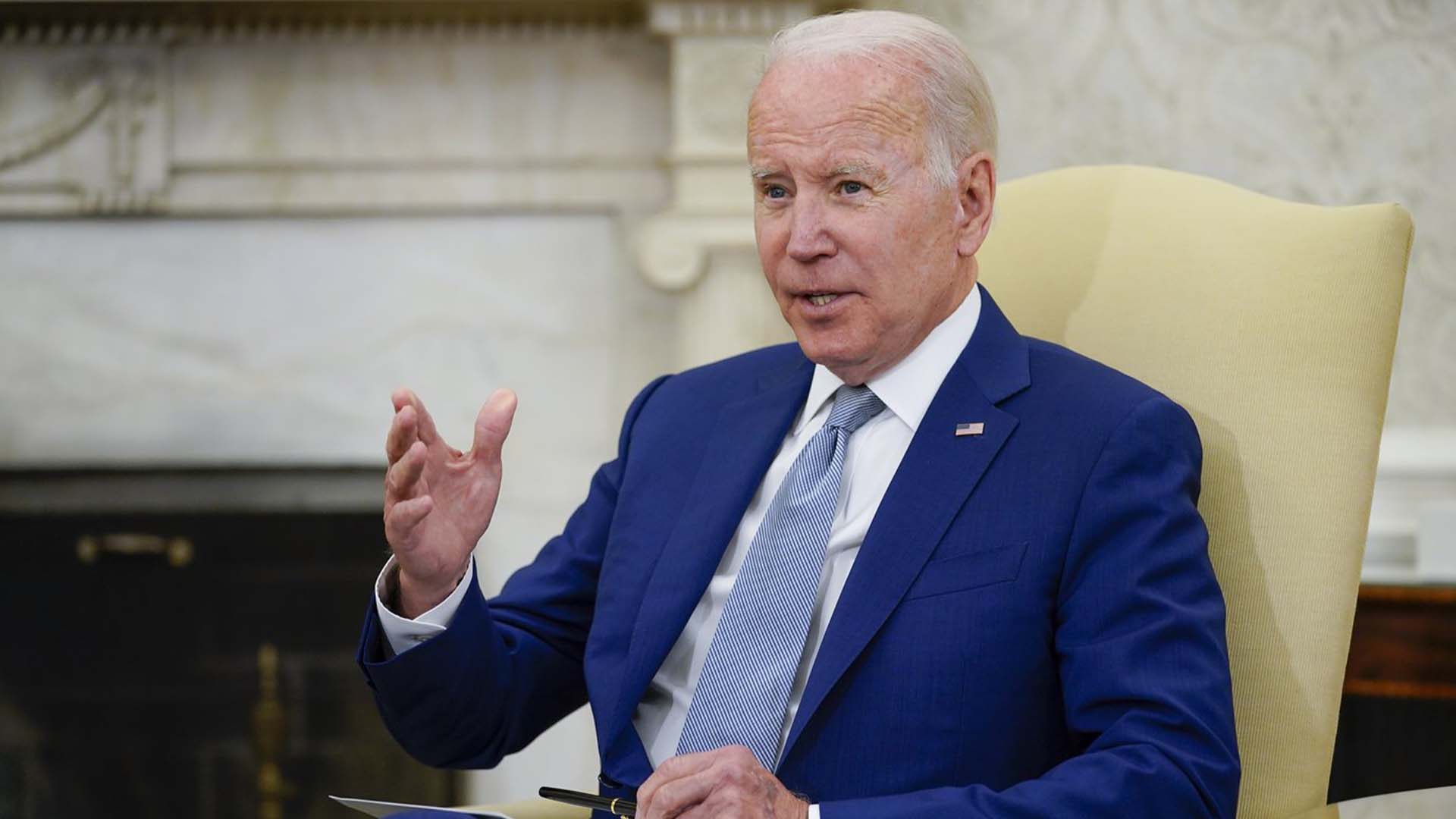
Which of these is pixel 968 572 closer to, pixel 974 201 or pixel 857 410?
pixel 857 410

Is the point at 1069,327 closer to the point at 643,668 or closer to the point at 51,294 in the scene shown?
the point at 643,668

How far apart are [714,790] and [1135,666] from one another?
1.09 feet

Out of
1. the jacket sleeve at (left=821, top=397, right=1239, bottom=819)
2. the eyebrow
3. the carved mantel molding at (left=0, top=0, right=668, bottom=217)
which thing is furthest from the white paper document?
the carved mantel molding at (left=0, top=0, right=668, bottom=217)

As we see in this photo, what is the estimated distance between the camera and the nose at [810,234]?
4.28ft

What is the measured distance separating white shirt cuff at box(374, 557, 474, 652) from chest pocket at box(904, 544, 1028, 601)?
1.30 ft

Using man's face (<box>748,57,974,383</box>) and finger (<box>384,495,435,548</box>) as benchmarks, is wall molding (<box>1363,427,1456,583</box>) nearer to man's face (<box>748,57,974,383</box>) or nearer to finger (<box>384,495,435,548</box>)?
man's face (<box>748,57,974,383</box>)

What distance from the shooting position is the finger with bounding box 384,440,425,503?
1219mm

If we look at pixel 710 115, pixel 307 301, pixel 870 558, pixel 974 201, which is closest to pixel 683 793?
pixel 870 558

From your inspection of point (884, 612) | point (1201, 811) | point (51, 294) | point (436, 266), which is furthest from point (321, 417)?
point (1201, 811)

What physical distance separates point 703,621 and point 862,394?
0.84 ft

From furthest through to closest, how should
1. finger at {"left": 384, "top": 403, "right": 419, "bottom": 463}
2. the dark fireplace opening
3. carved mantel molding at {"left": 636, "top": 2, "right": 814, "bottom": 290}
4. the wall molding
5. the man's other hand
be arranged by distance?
1. the dark fireplace opening
2. carved mantel molding at {"left": 636, "top": 2, "right": 814, "bottom": 290}
3. the wall molding
4. finger at {"left": 384, "top": 403, "right": 419, "bottom": 463}
5. the man's other hand

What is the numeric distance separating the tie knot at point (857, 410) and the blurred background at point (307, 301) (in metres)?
1.17

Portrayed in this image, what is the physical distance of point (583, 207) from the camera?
2.64m

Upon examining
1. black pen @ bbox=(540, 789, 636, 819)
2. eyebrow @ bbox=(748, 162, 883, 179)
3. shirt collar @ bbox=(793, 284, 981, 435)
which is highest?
eyebrow @ bbox=(748, 162, 883, 179)
